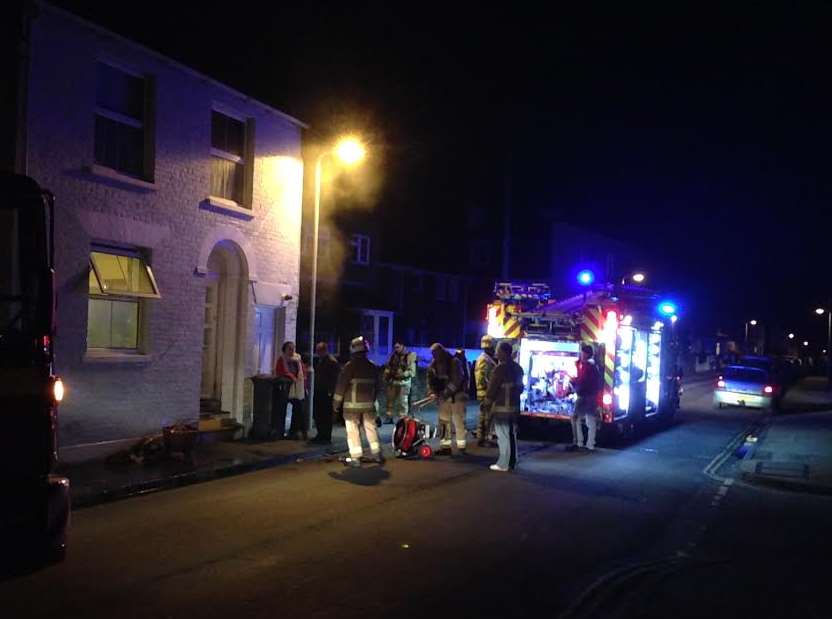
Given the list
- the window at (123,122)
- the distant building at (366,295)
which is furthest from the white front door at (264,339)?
the distant building at (366,295)

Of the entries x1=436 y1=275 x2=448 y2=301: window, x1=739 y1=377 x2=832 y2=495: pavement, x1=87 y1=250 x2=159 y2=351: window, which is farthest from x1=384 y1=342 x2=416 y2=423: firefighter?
x1=436 y1=275 x2=448 y2=301: window

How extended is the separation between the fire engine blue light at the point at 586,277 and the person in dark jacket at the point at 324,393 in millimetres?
4990

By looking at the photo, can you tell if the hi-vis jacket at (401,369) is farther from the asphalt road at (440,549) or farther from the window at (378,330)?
the window at (378,330)

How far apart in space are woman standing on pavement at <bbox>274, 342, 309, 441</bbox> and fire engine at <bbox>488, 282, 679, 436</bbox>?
386cm

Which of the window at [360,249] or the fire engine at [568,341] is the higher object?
the window at [360,249]

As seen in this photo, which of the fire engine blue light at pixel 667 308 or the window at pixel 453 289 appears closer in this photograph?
the fire engine blue light at pixel 667 308

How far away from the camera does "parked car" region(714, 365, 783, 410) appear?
23422mm

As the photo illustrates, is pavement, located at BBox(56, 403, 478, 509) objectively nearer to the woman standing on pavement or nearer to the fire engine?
the woman standing on pavement

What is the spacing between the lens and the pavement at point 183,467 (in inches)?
368

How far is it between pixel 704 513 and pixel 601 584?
11.8 ft

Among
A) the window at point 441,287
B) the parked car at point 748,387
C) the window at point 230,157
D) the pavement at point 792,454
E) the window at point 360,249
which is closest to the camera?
the pavement at point 792,454

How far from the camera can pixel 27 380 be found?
455 cm

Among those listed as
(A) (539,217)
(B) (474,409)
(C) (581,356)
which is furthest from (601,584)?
(A) (539,217)

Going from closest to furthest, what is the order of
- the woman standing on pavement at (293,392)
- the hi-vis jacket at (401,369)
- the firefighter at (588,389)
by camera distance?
the firefighter at (588,389), the woman standing on pavement at (293,392), the hi-vis jacket at (401,369)
